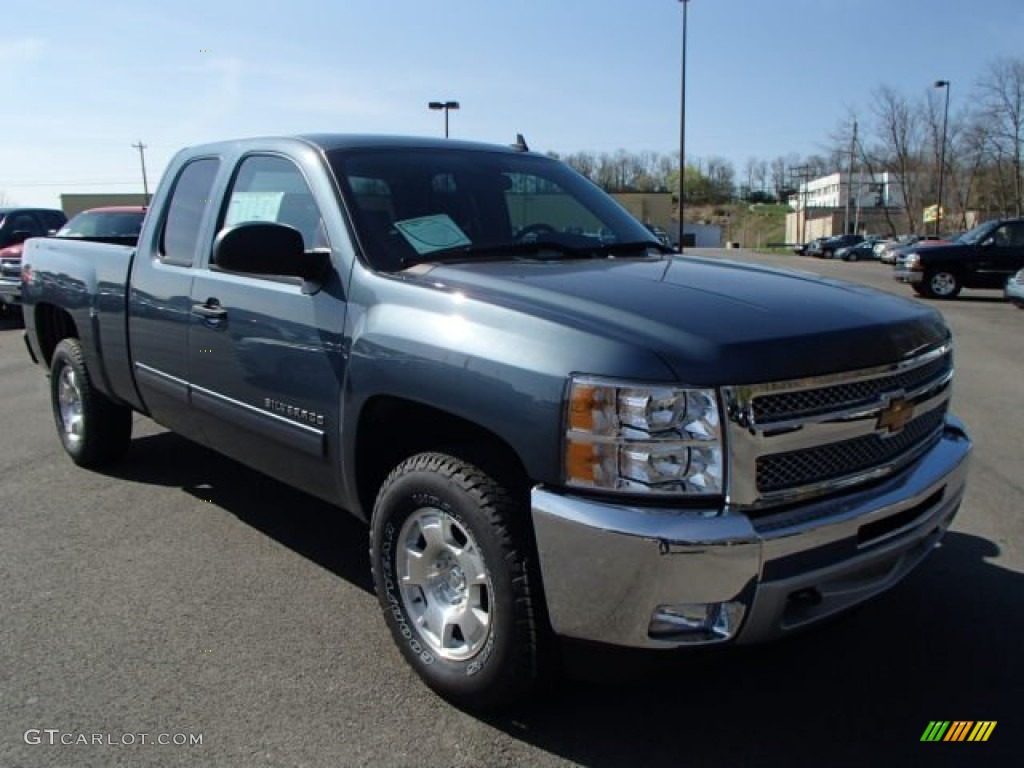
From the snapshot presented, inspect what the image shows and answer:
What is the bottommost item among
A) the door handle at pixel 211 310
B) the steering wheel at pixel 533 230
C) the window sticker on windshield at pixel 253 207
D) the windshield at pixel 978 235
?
the door handle at pixel 211 310

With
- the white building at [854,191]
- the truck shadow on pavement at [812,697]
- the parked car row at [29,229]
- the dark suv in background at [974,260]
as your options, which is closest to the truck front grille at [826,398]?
the truck shadow on pavement at [812,697]

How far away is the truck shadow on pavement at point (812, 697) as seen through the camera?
259 cm

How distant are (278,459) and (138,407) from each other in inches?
63.2

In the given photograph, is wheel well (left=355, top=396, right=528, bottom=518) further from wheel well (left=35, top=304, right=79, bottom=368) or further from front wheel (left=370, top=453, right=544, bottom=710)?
wheel well (left=35, top=304, right=79, bottom=368)

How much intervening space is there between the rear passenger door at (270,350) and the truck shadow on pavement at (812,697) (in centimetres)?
131

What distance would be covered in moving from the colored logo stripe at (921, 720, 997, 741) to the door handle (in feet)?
10.0

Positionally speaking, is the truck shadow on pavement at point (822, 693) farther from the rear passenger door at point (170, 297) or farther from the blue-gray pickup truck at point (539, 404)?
the rear passenger door at point (170, 297)

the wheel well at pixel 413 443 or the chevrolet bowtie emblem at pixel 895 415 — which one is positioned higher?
the chevrolet bowtie emblem at pixel 895 415

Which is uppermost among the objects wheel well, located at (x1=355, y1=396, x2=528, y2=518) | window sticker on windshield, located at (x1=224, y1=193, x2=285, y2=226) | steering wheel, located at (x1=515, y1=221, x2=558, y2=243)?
window sticker on windshield, located at (x1=224, y1=193, x2=285, y2=226)

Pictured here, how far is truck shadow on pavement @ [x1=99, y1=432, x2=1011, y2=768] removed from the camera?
2.59m

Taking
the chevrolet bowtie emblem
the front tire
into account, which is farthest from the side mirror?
the front tire

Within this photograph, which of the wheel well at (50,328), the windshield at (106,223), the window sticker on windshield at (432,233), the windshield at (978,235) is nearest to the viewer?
the window sticker on windshield at (432,233)

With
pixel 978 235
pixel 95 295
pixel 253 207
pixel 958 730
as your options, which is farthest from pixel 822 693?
pixel 978 235

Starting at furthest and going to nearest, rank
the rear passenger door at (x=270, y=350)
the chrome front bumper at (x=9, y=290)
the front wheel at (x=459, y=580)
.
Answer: the chrome front bumper at (x=9, y=290) → the rear passenger door at (x=270, y=350) → the front wheel at (x=459, y=580)
